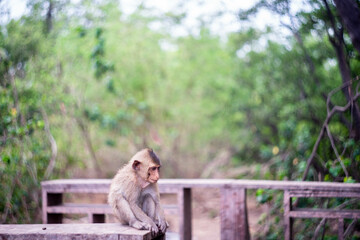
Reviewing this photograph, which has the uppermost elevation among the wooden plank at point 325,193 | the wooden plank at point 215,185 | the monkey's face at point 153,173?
the monkey's face at point 153,173

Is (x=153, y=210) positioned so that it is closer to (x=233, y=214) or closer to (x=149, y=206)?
(x=149, y=206)

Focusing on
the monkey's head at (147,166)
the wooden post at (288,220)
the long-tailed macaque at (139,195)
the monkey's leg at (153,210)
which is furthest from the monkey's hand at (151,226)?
the wooden post at (288,220)

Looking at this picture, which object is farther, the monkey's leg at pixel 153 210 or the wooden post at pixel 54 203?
the wooden post at pixel 54 203

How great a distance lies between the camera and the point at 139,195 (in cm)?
368

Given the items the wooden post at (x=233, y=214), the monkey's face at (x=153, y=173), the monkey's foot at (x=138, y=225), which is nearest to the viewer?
the monkey's foot at (x=138, y=225)

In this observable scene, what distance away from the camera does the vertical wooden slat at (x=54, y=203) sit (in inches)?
213

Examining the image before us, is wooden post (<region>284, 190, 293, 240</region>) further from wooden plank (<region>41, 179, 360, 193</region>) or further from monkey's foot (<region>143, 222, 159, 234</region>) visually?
monkey's foot (<region>143, 222, 159, 234</region>)

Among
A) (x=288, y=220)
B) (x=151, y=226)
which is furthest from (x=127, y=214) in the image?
(x=288, y=220)

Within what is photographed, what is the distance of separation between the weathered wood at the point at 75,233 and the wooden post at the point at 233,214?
1.72m

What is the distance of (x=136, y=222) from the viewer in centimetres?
348

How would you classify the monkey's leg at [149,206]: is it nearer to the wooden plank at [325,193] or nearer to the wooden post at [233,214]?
the wooden post at [233,214]

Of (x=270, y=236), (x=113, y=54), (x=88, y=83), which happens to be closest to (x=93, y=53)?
(x=88, y=83)

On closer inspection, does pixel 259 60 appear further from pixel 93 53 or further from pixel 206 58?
pixel 93 53

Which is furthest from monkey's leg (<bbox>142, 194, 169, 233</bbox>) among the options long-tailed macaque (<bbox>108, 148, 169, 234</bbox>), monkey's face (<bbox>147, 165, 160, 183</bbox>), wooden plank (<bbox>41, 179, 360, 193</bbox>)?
wooden plank (<bbox>41, 179, 360, 193</bbox>)
